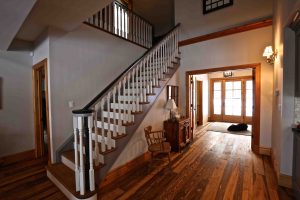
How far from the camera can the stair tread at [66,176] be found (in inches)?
80.2

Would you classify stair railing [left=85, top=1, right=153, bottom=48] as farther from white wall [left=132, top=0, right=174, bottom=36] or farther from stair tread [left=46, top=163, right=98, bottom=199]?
stair tread [left=46, top=163, right=98, bottom=199]

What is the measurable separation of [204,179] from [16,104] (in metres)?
4.11

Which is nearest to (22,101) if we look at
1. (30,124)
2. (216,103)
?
(30,124)

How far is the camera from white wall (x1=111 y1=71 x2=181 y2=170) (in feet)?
9.56

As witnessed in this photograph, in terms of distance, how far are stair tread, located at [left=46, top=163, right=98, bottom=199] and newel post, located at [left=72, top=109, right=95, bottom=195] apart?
0.06 meters

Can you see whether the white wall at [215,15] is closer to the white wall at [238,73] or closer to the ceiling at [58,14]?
the ceiling at [58,14]

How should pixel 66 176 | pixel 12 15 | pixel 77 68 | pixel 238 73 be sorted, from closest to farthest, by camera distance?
pixel 12 15, pixel 66 176, pixel 77 68, pixel 238 73

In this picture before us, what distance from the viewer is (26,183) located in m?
2.56

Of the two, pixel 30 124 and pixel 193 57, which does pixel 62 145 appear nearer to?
pixel 30 124

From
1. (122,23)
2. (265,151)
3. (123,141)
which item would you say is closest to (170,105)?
(123,141)

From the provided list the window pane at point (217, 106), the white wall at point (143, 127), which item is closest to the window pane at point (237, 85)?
the window pane at point (217, 106)

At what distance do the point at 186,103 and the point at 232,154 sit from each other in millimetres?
1845

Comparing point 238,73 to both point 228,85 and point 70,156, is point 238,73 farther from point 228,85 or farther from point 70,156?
point 70,156

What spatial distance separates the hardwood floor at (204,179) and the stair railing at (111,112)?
0.58 metres
